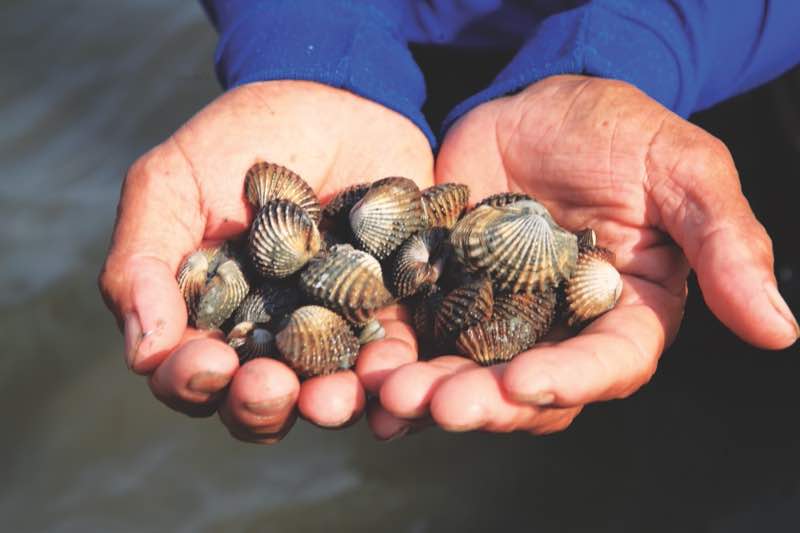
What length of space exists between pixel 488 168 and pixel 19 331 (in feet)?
11.4

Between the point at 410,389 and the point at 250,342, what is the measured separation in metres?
0.74

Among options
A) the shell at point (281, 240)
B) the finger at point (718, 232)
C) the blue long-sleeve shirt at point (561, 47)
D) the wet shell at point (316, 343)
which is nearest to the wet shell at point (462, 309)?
the wet shell at point (316, 343)

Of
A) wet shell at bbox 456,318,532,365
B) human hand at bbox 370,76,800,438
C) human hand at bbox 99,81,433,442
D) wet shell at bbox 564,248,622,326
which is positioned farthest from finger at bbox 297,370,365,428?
wet shell at bbox 564,248,622,326

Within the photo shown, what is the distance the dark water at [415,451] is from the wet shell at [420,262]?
1.34 metres

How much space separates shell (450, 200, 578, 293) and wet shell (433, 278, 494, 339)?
0.33 feet

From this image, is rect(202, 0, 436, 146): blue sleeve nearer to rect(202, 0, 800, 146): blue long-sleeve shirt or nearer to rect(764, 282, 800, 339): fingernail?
rect(202, 0, 800, 146): blue long-sleeve shirt

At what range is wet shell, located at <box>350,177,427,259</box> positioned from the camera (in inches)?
129

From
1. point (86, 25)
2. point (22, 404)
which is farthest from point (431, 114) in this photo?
point (86, 25)

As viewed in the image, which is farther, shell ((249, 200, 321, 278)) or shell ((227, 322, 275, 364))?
shell ((249, 200, 321, 278))

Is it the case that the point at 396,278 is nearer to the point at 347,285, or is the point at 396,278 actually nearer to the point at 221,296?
the point at 347,285

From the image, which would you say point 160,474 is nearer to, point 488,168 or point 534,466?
point 534,466

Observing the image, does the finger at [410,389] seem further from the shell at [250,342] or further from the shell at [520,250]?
the shell at [520,250]

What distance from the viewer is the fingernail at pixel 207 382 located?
2.51 m

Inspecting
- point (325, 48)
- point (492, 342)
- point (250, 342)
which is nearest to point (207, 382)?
point (250, 342)
